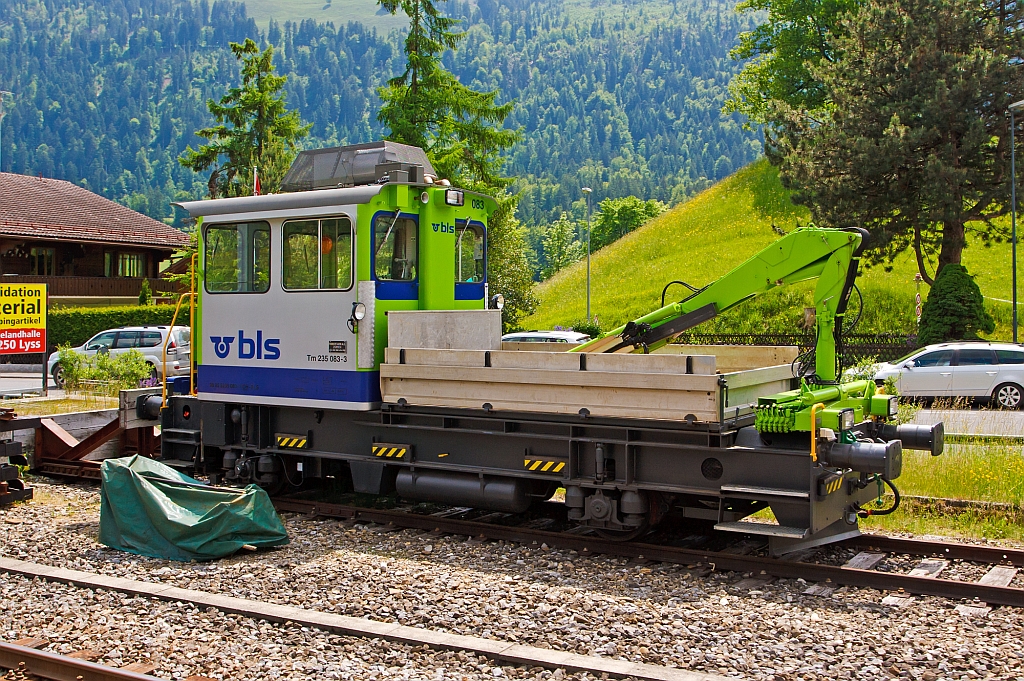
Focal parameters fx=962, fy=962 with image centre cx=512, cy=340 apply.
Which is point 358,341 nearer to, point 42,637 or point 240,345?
point 240,345

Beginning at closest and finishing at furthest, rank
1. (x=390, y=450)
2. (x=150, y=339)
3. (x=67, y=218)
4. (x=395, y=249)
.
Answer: (x=390, y=450)
(x=395, y=249)
(x=150, y=339)
(x=67, y=218)

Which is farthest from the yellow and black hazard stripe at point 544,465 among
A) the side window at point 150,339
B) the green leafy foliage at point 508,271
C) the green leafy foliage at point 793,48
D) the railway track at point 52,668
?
the green leafy foliage at point 793,48

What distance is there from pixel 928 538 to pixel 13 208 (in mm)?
39744

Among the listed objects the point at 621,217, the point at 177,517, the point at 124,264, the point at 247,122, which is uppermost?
the point at 621,217

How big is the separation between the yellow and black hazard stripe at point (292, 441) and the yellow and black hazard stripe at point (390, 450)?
0.97 m

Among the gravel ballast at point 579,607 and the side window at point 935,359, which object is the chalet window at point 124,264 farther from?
the gravel ballast at point 579,607

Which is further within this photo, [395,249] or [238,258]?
[238,258]

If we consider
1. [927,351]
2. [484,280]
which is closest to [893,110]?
[927,351]

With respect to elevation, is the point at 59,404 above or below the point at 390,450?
above

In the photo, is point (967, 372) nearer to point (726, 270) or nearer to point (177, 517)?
point (177, 517)

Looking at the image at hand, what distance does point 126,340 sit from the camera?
2541 centimetres

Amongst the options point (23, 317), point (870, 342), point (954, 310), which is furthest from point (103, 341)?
point (954, 310)

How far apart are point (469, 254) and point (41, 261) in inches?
1394

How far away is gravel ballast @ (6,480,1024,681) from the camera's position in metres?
6.02
